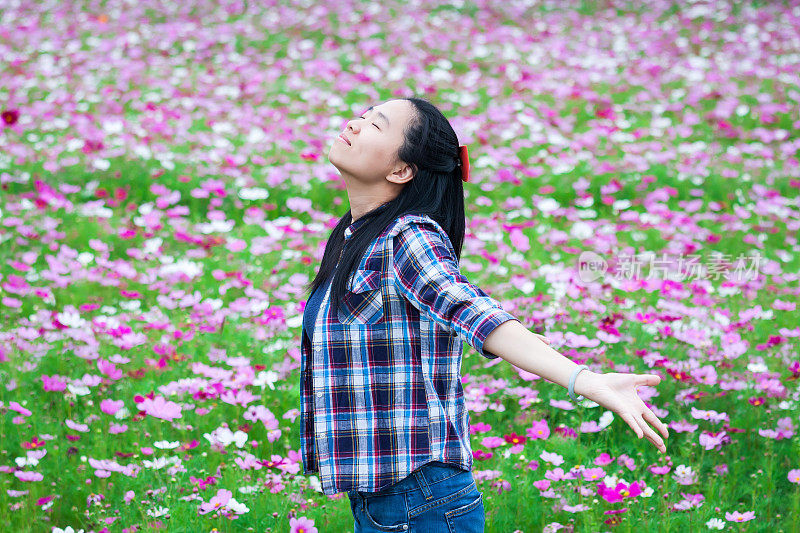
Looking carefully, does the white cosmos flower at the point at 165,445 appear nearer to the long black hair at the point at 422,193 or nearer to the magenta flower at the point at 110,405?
the magenta flower at the point at 110,405

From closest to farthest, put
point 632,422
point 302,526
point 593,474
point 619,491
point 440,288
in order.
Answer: point 632,422 → point 440,288 → point 302,526 → point 619,491 → point 593,474

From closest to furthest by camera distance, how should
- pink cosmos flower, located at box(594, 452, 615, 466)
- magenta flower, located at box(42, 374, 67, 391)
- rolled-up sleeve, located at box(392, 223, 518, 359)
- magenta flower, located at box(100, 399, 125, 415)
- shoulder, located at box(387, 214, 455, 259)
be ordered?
1. rolled-up sleeve, located at box(392, 223, 518, 359)
2. shoulder, located at box(387, 214, 455, 259)
3. pink cosmos flower, located at box(594, 452, 615, 466)
4. magenta flower, located at box(100, 399, 125, 415)
5. magenta flower, located at box(42, 374, 67, 391)

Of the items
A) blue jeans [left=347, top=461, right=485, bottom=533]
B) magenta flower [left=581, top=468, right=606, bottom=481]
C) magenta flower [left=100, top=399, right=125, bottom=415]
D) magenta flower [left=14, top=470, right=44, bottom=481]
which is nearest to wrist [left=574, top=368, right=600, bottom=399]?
blue jeans [left=347, top=461, right=485, bottom=533]

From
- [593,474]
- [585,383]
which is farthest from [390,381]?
[593,474]

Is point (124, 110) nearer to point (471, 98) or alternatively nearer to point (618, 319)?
point (471, 98)

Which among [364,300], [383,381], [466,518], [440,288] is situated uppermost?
[440,288]

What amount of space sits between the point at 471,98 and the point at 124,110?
3150mm

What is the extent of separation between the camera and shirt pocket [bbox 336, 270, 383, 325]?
1833mm

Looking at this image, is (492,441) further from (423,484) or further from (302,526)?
(423,484)

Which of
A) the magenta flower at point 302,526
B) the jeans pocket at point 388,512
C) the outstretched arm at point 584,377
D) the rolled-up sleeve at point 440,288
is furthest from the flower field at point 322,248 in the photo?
the outstretched arm at point 584,377

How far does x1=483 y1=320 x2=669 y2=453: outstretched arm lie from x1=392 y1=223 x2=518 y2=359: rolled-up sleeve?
29 mm

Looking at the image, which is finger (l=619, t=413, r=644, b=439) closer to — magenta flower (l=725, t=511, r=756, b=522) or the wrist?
the wrist

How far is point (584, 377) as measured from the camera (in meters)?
1.50

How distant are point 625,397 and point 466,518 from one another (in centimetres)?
53
